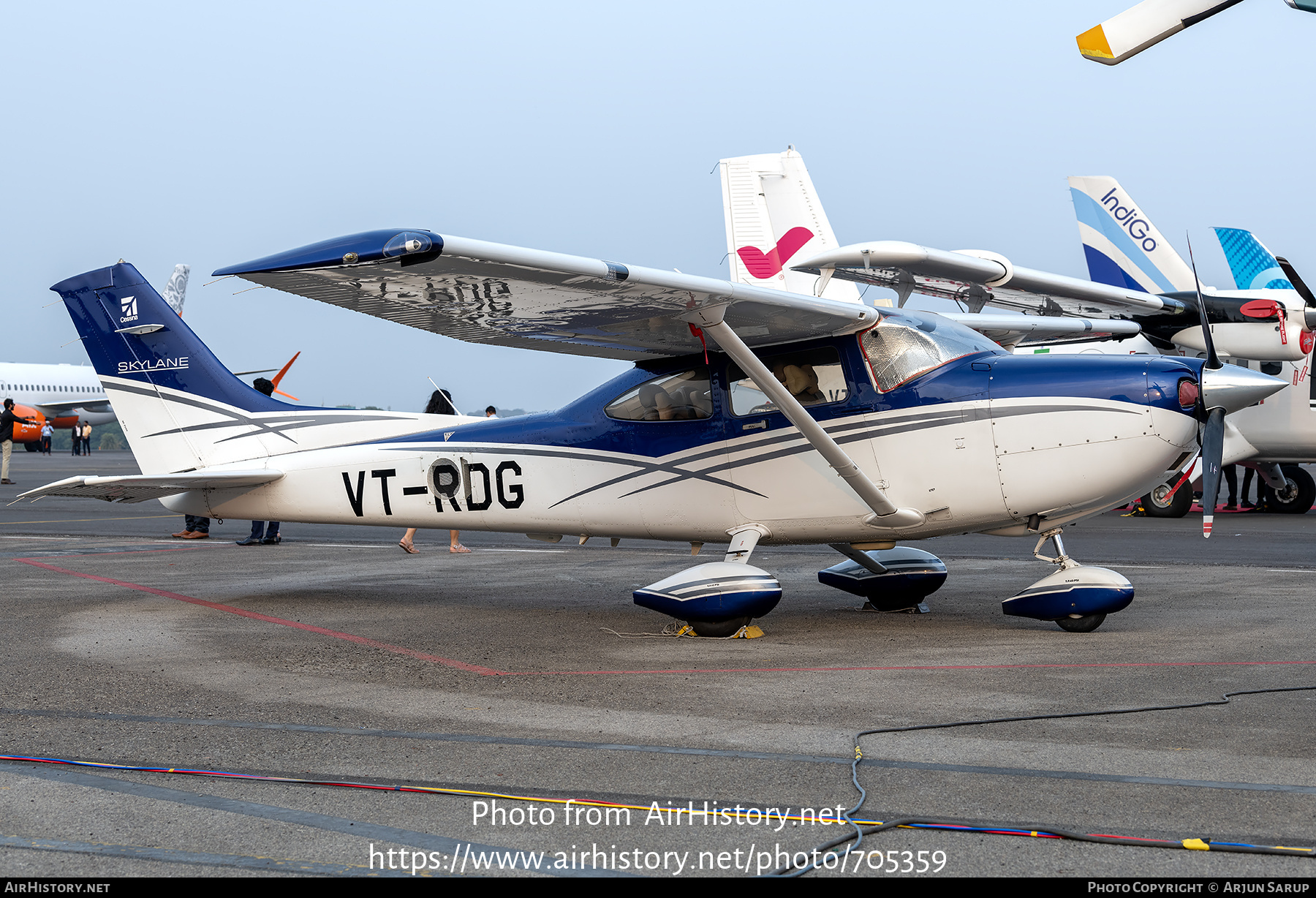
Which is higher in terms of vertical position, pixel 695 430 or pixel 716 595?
pixel 695 430

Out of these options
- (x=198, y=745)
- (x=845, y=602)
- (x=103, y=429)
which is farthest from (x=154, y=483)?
(x=103, y=429)

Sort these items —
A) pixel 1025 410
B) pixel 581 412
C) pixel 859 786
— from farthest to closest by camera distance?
pixel 581 412
pixel 1025 410
pixel 859 786

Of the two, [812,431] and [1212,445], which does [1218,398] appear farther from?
[812,431]

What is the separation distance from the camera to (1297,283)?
15.5 m

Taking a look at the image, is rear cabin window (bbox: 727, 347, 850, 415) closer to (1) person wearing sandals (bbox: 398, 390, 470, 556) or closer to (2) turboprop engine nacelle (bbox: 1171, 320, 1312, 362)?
(1) person wearing sandals (bbox: 398, 390, 470, 556)

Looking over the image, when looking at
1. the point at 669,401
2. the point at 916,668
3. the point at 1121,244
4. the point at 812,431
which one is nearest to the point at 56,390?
the point at 1121,244

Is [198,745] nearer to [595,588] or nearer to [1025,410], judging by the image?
[1025,410]

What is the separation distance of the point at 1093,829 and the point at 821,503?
14.8 feet

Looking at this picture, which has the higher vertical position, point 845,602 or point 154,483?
point 154,483

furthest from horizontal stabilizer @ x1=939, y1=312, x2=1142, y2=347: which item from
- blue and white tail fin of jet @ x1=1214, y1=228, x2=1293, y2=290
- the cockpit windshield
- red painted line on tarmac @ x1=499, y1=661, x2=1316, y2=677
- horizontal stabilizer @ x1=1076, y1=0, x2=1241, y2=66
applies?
blue and white tail fin of jet @ x1=1214, y1=228, x2=1293, y2=290

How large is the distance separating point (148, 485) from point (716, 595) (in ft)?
15.4

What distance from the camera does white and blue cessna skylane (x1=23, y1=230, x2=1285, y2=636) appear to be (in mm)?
7078

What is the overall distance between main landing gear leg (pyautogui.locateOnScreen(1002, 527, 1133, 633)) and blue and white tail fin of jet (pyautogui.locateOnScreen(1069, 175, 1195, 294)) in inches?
543

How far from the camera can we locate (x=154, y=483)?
348 inches
